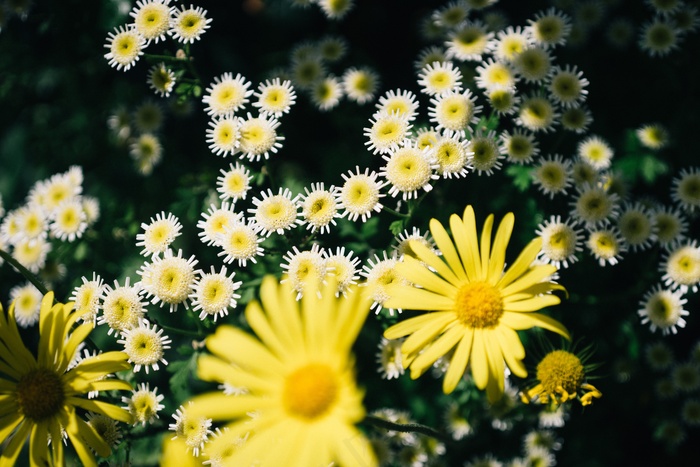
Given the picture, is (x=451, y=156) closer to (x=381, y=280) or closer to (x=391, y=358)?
(x=381, y=280)

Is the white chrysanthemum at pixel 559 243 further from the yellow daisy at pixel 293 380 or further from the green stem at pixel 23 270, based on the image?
the green stem at pixel 23 270

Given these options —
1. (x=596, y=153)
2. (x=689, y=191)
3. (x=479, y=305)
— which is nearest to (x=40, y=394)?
(x=479, y=305)

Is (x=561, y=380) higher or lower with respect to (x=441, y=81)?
lower

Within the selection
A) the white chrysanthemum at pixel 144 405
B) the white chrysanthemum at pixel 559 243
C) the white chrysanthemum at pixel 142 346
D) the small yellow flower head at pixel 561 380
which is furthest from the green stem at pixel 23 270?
the white chrysanthemum at pixel 559 243

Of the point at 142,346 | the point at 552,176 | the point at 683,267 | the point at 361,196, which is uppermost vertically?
the point at 552,176

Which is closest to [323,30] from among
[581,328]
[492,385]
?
[581,328]

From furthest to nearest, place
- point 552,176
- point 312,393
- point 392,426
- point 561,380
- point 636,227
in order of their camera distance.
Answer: point 636,227, point 552,176, point 561,380, point 392,426, point 312,393
